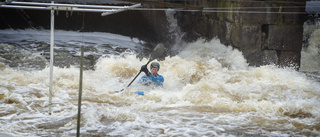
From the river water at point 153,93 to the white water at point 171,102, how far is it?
12mm

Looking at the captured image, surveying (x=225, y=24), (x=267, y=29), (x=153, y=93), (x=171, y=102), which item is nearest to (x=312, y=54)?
(x=267, y=29)

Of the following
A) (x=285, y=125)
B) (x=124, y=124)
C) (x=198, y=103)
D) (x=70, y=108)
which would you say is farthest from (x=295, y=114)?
(x=70, y=108)

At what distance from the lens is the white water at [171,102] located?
4.14 metres

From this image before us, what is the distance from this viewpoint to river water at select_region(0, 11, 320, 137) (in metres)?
4.20

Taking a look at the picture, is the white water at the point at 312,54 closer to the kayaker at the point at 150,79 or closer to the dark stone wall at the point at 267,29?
the dark stone wall at the point at 267,29

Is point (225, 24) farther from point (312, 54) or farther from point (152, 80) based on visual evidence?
point (152, 80)

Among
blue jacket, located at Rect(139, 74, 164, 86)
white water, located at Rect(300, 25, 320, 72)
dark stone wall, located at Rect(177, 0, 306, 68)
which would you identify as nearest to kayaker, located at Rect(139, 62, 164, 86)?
blue jacket, located at Rect(139, 74, 164, 86)

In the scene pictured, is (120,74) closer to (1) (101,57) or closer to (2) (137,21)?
(1) (101,57)

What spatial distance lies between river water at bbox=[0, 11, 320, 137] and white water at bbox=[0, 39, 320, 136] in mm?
12

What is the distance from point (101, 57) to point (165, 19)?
3.07m

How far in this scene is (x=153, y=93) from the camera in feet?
Answer: 19.7

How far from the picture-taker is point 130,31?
11383 mm

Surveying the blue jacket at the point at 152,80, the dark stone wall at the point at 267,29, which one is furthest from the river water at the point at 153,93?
the dark stone wall at the point at 267,29

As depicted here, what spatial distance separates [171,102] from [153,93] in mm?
536
